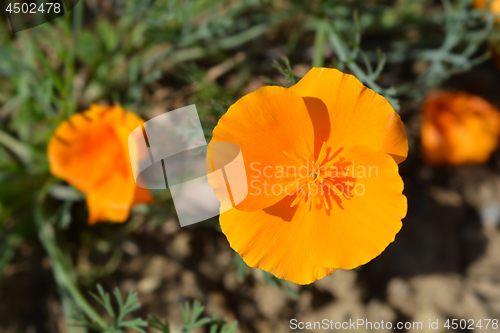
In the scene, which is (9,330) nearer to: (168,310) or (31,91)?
(168,310)

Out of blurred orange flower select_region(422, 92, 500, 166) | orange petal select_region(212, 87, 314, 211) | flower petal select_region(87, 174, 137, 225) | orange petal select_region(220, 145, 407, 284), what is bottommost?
blurred orange flower select_region(422, 92, 500, 166)

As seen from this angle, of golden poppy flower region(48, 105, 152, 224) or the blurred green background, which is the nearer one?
golden poppy flower region(48, 105, 152, 224)

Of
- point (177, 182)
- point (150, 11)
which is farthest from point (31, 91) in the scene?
point (177, 182)

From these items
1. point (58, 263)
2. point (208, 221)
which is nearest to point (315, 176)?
point (208, 221)

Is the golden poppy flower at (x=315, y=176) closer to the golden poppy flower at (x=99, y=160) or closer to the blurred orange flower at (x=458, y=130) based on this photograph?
the golden poppy flower at (x=99, y=160)

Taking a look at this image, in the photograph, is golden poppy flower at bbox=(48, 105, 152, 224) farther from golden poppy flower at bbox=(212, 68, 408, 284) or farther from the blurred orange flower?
the blurred orange flower

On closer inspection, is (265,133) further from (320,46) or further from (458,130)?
(458,130)

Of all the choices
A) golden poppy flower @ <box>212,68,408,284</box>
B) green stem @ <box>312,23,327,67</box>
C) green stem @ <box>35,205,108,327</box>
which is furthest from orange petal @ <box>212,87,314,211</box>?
green stem @ <box>35,205,108,327</box>
